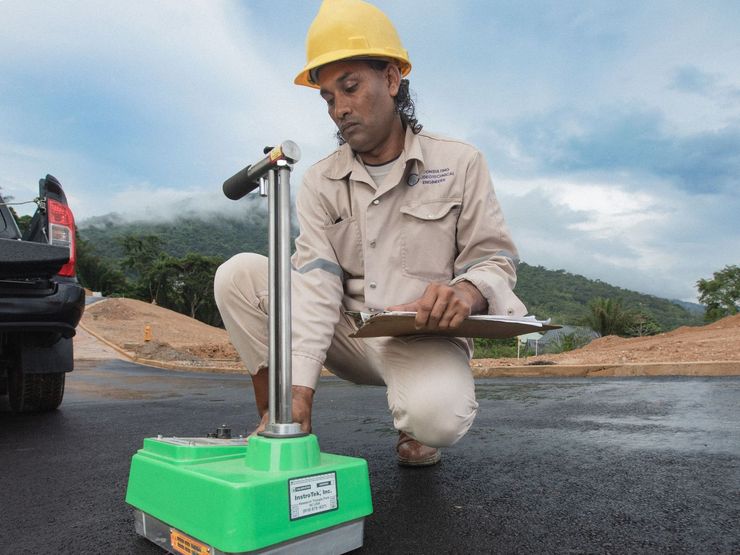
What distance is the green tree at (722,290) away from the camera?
3503 centimetres

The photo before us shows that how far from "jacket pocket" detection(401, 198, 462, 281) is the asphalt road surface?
32.3 inches

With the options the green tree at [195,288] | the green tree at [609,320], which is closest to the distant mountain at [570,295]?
the green tree at [609,320]

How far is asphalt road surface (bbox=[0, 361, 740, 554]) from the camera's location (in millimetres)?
1591

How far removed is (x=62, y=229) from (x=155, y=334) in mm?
16426

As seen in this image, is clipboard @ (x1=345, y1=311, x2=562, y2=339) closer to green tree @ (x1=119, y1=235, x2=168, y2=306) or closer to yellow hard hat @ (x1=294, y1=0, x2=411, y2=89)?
yellow hard hat @ (x1=294, y1=0, x2=411, y2=89)

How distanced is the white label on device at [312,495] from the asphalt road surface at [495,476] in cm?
29

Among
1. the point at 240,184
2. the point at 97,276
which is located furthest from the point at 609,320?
the point at 97,276

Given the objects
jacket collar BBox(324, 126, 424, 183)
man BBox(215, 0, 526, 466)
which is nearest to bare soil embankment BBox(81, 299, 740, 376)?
man BBox(215, 0, 526, 466)

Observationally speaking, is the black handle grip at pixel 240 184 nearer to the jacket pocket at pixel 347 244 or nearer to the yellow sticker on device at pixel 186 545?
the jacket pocket at pixel 347 244

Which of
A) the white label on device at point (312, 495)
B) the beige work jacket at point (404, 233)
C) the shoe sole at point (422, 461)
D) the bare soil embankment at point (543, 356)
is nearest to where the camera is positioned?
the white label on device at point (312, 495)

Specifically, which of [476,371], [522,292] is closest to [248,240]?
[522,292]

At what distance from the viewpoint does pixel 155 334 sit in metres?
18.8

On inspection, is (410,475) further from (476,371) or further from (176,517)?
(476,371)

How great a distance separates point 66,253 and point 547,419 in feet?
9.96
